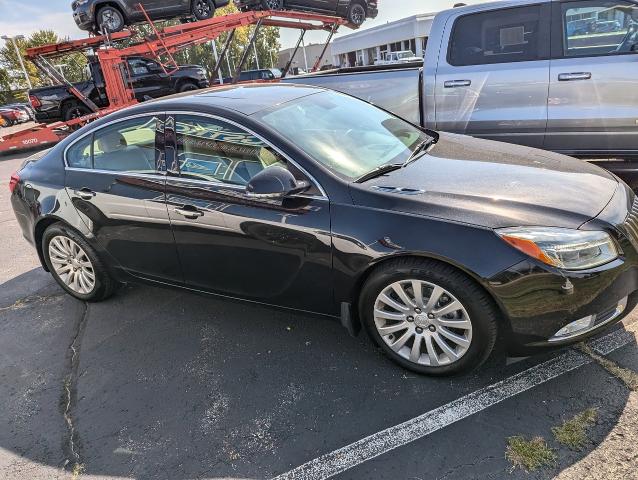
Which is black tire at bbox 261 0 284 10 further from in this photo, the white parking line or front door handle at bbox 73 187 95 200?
the white parking line

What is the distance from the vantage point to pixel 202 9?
14297mm

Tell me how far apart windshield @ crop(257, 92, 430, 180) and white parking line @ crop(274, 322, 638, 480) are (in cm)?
138

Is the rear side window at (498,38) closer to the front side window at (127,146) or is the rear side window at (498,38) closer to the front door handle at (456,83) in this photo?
the front door handle at (456,83)

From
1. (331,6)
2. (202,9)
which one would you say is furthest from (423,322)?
(331,6)

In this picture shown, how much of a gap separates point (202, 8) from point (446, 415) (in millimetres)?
14601

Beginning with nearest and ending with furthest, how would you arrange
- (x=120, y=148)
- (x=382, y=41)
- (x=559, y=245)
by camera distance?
(x=559, y=245)
(x=120, y=148)
(x=382, y=41)

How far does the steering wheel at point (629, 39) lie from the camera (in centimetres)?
447

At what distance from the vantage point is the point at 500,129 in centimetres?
507

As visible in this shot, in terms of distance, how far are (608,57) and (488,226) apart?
3210 millimetres

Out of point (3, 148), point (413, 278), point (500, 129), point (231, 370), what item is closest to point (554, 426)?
point (413, 278)

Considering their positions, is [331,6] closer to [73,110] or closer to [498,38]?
[73,110]

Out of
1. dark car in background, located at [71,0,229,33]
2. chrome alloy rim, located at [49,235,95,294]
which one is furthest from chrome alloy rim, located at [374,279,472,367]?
dark car in background, located at [71,0,229,33]

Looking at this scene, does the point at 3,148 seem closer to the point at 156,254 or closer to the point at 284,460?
the point at 156,254

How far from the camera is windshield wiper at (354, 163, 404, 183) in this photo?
287 centimetres
